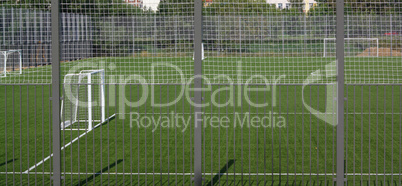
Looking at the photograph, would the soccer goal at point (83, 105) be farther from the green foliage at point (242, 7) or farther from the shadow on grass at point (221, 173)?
the green foliage at point (242, 7)

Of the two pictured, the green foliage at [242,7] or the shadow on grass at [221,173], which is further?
the green foliage at [242,7]

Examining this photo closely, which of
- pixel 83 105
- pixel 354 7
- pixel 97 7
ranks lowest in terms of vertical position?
pixel 83 105

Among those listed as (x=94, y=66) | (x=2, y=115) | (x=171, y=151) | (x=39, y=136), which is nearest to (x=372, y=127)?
(x=171, y=151)

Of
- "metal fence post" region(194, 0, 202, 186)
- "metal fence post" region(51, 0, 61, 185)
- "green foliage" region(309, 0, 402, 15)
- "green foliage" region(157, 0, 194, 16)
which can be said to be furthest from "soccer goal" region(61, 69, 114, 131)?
"green foliage" region(309, 0, 402, 15)

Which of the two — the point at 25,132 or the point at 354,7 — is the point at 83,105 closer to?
the point at 25,132

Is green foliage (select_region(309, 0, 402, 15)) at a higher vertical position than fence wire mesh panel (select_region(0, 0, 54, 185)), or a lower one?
higher

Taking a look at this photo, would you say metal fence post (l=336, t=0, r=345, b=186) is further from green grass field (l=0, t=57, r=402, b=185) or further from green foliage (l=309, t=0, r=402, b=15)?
green foliage (l=309, t=0, r=402, b=15)

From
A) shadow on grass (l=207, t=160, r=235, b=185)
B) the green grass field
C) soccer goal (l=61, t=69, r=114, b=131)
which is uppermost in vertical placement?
soccer goal (l=61, t=69, r=114, b=131)

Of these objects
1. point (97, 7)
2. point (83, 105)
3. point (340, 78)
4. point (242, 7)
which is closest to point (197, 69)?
point (340, 78)

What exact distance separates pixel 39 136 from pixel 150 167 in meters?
4.40

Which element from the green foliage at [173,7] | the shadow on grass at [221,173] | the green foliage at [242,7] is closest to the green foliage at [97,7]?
the green foliage at [173,7]

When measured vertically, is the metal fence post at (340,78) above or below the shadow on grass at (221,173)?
above

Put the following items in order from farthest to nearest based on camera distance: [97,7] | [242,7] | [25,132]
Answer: [97,7], [242,7], [25,132]

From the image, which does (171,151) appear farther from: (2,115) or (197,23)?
(2,115)
